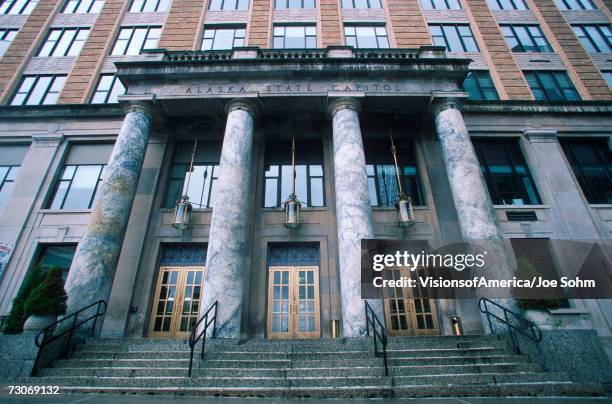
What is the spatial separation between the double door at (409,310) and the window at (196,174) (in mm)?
8434

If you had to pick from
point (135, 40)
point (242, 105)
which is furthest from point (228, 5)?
point (242, 105)

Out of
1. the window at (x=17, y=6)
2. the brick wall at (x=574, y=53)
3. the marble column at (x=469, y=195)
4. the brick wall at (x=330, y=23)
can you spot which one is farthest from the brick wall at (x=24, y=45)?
the brick wall at (x=574, y=53)

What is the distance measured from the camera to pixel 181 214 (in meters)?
11.2

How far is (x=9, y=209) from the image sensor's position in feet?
40.4

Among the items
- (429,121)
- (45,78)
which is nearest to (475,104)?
(429,121)

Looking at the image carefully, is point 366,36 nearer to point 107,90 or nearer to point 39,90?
point 107,90

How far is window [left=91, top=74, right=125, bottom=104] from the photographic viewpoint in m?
15.1

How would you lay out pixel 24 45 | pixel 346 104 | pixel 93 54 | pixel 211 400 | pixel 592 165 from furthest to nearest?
pixel 24 45 < pixel 93 54 < pixel 592 165 < pixel 346 104 < pixel 211 400

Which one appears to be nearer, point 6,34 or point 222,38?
point 222,38

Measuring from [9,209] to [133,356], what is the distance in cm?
1043

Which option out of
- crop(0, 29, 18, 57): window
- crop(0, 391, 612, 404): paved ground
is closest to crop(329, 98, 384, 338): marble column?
crop(0, 391, 612, 404): paved ground

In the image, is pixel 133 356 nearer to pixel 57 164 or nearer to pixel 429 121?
pixel 57 164

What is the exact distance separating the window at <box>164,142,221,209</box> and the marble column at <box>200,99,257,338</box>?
3055 mm

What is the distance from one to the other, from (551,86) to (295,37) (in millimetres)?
14199
